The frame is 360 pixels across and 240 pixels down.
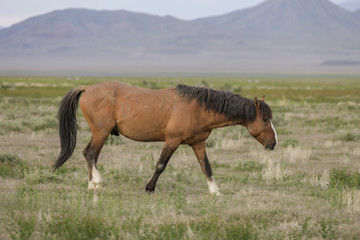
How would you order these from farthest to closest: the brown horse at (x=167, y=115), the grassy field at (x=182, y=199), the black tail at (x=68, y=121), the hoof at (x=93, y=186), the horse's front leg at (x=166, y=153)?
the black tail at (x=68, y=121)
the hoof at (x=93, y=186)
the brown horse at (x=167, y=115)
the horse's front leg at (x=166, y=153)
the grassy field at (x=182, y=199)

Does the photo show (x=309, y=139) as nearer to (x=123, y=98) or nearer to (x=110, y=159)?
(x=110, y=159)

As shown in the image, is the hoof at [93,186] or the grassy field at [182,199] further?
the hoof at [93,186]

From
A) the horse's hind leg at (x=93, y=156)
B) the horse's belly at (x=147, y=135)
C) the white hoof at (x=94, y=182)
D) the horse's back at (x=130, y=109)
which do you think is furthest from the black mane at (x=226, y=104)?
the white hoof at (x=94, y=182)

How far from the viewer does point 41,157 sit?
12062 mm

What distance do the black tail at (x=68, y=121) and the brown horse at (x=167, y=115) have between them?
476 millimetres

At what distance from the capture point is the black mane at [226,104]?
27.2 feet

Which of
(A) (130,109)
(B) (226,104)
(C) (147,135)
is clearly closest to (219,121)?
(B) (226,104)

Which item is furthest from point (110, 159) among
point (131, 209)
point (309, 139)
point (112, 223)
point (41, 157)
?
point (309, 139)

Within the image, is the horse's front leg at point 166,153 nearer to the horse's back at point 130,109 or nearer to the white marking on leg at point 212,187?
the horse's back at point 130,109

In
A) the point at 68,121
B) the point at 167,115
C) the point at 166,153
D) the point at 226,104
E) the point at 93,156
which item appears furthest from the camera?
the point at 68,121

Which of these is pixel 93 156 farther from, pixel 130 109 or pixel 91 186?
pixel 130 109

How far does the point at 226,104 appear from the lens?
8.29 m

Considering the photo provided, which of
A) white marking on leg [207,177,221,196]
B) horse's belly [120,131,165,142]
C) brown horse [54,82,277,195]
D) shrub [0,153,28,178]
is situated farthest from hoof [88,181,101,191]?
white marking on leg [207,177,221,196]

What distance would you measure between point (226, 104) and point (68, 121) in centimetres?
283
